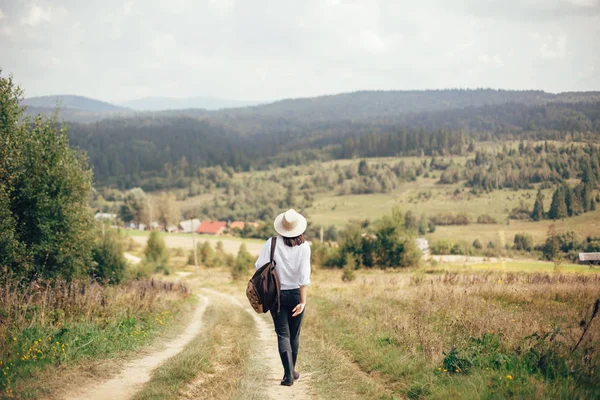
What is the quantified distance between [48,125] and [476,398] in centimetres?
2270

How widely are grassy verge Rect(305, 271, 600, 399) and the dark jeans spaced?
80cm

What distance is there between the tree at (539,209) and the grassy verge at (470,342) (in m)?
27.3

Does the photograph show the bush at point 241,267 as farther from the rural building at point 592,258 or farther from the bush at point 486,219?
the rural building at point 592,258

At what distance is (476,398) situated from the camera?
5758mm

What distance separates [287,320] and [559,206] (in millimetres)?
28578

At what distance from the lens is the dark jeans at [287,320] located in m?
7.52

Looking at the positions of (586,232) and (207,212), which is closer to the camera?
(586,232)

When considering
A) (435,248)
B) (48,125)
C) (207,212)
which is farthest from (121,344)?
(207,212)

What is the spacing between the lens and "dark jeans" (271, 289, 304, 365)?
296 inches

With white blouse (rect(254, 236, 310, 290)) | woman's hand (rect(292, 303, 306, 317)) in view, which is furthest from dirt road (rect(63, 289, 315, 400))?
white blouse (rect(254, 236, 310, 290))

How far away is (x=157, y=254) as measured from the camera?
224ft

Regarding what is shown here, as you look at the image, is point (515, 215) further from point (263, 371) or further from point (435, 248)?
point (263, 371)

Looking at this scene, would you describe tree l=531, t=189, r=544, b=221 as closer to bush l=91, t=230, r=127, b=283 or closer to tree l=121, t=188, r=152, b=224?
bush l=91, t=230, r=127, b=283

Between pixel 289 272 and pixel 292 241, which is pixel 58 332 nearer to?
pixel 289 272
